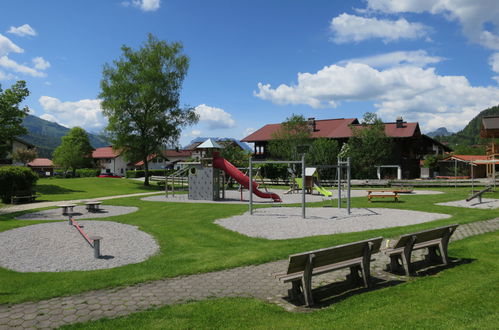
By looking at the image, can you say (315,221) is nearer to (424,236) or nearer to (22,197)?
(424,236)

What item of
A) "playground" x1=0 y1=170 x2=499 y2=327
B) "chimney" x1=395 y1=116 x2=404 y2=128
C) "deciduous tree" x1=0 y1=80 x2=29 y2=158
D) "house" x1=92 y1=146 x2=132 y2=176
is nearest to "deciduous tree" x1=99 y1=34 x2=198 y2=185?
"deciduous tree" x1=0 y1=80 x2=29 y2=158

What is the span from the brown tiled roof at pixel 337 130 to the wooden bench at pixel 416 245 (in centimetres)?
4403

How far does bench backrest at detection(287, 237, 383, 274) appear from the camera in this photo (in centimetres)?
582

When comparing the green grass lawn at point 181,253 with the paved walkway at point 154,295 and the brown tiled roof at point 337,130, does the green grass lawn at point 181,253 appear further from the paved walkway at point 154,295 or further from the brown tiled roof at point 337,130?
the brown tiled roof at point 337,130

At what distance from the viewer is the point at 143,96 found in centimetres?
4047

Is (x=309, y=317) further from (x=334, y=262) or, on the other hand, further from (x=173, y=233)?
(x=173, y=233)

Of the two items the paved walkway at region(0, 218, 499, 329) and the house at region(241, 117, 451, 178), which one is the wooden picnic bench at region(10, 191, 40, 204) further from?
the house at region(241, 117, 451, 178)

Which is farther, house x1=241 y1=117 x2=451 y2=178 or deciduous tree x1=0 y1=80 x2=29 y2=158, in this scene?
house x1=241 y1=117 x2=451 y2=178

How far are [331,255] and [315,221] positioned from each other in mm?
8758

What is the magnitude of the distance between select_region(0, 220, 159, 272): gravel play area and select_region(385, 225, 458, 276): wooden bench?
5880mm

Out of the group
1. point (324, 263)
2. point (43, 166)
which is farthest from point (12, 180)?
point (43, 166)

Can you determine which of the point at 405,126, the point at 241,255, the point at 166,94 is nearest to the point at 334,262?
the point at 241,255

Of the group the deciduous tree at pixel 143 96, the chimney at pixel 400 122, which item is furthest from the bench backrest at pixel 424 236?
the chimney at pixel 400 122

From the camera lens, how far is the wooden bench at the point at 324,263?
5.86 m
